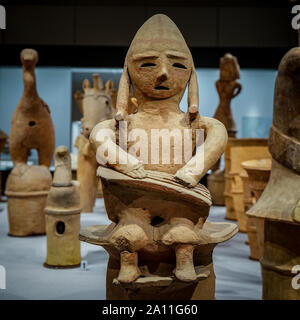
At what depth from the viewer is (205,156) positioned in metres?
2.33

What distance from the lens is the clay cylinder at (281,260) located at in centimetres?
276

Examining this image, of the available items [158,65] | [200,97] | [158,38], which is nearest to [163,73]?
[158,65]

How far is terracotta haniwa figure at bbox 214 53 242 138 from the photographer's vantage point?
6.41m

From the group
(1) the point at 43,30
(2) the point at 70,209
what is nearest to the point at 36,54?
(1) the point at 43,30

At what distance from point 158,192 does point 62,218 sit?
2309mm

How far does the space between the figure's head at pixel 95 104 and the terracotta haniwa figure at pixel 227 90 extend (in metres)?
1.64

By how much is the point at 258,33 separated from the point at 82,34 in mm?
2127

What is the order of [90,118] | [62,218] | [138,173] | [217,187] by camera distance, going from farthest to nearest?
[217,187], [90,118], [62,218], [138,173]

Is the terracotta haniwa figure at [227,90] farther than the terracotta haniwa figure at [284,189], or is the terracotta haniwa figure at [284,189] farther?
the terracotta haniwa figure at [227,90]

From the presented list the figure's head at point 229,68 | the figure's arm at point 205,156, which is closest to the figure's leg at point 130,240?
the figure's arm at point 205,156

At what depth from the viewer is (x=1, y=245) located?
513 cm

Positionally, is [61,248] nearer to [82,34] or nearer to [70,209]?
[70,209]

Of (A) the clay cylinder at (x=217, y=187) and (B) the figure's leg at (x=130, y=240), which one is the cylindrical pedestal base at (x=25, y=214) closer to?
(A) the clay cylinder at (x=217, y=187)

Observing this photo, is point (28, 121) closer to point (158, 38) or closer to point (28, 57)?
point (28, 57)
